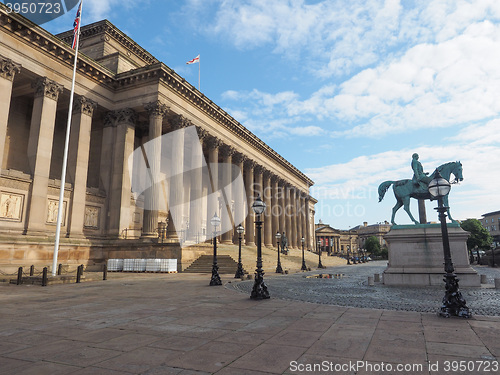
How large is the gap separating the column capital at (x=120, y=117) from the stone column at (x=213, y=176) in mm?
10117

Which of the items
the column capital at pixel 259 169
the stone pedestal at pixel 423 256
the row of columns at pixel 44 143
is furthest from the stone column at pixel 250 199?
the stone pedestal at pixel 423 256

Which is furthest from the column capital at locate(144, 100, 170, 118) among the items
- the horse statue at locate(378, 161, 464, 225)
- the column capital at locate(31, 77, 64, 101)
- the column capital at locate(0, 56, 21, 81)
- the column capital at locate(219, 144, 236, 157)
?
the horse statue at locate(378, 161, 464, 225)

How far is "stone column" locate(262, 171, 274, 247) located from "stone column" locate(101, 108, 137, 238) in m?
27.6

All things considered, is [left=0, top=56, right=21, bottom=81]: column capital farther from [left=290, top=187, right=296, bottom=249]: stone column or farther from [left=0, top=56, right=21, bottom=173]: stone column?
[left=290, top=187, right=296, bottom=249]: stone column

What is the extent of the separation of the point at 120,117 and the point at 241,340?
32440 mm

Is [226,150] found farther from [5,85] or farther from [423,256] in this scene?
[423,256]

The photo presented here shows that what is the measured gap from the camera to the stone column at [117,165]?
32375 millimetres

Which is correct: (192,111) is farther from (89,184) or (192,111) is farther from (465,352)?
(465,352)

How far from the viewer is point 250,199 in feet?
168

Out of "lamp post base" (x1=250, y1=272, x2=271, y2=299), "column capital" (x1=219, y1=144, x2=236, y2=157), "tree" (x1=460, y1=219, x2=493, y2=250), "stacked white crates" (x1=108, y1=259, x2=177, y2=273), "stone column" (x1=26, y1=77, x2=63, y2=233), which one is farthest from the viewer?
"tree" (x1=460, y1=219, x2=493, y2=250)

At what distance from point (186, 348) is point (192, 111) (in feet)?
115

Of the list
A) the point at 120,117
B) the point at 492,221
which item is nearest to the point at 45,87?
the point at 120,117

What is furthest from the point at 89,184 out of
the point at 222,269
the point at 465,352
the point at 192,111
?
the point at 465,352

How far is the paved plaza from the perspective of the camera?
4.98 m
